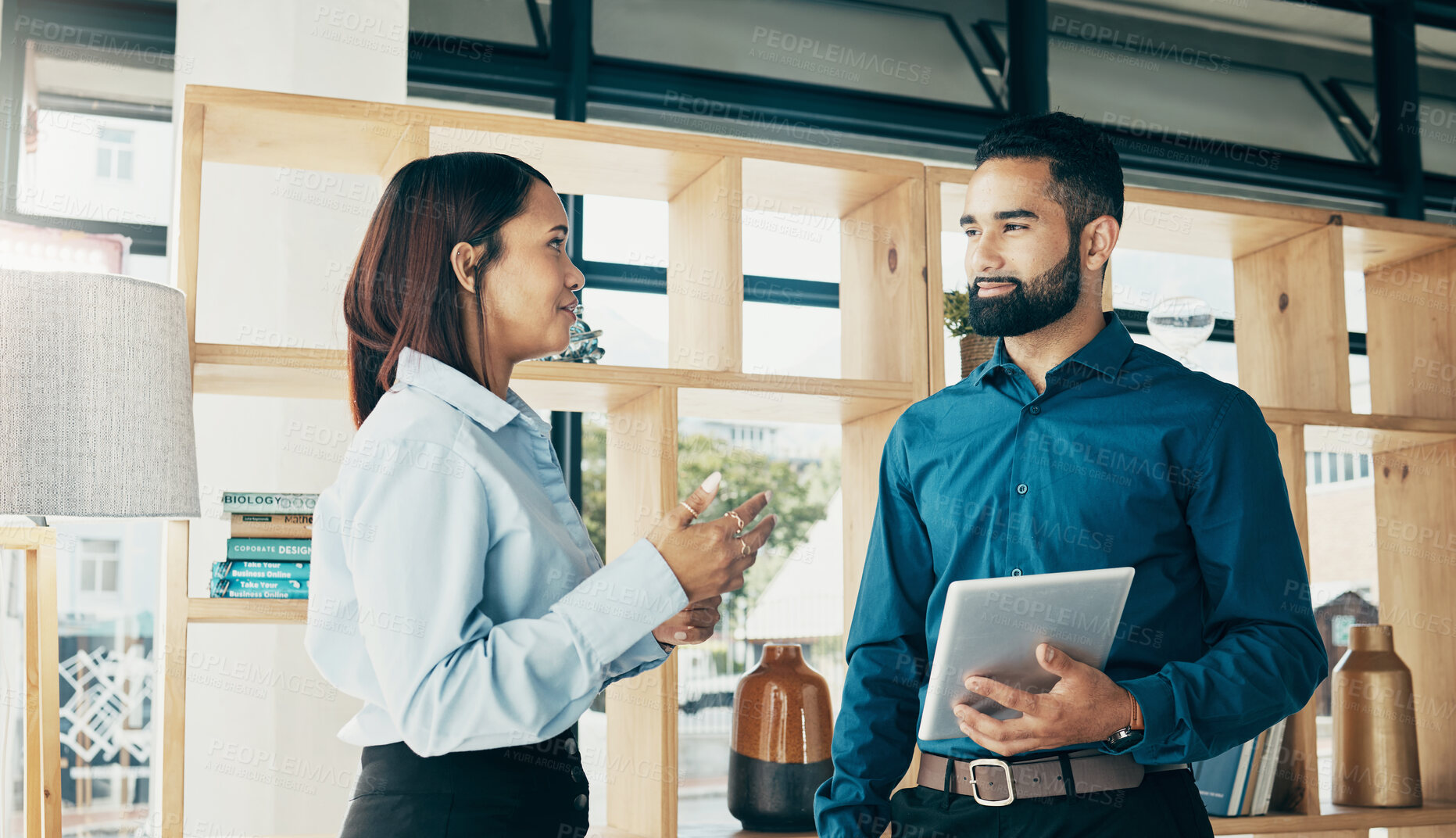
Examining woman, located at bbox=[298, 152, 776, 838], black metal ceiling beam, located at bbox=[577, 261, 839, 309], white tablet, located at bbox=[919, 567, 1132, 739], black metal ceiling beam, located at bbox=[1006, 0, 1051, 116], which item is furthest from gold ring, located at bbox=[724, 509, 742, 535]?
black metal ceiling beam, located at bbox=[1006, 0, 1051, 116]

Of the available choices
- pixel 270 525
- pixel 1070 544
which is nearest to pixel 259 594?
pixel 270 525

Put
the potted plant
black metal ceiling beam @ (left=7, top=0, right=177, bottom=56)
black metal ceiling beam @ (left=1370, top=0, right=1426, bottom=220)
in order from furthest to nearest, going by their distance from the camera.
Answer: black metal ceiling beam @ (left=1370, top=0, right=1426, bottom=220), black metal ceiling beam @ (left=7, top=0, right=177, bottom=56), the potted plant

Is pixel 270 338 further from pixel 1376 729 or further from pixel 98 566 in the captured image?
pixel 1376 729

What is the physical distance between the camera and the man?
146cm

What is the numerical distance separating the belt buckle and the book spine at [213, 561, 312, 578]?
1.16 meters

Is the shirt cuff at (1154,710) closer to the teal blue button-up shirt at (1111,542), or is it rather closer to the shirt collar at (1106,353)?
the teal blue button-up shirt at (1111,542)

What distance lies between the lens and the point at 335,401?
2736 mm

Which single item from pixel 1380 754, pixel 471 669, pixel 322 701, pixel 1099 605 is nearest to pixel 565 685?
pixel 471 669

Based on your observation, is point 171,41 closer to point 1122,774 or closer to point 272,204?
point 272,204

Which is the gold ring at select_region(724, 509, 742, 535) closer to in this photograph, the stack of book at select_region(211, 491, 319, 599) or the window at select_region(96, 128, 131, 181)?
the stack of book at select_region(211, 491, 319, 599)

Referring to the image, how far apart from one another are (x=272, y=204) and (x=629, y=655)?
6.18ft

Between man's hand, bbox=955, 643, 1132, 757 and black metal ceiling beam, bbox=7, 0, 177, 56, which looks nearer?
man's hand, bbox=955, 643, 1132, 757

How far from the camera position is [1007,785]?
4.94ft

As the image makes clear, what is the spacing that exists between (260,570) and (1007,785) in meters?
1.28
